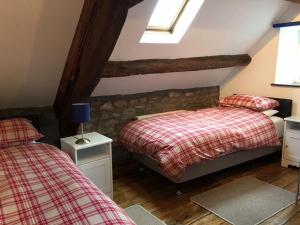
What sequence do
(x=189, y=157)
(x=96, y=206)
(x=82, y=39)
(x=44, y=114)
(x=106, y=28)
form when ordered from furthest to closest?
(x=44, y=114) → (x=189, y=157) → (x=82, y=39) → (x=106, y=28) → (x=96, y=206)

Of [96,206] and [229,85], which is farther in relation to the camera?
[229,85]

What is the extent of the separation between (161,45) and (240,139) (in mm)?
1370

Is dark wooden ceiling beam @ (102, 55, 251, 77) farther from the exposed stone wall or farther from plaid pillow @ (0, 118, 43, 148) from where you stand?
plaid pillow @ (0, 118, 43, 148)

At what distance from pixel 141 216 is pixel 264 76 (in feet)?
9.17

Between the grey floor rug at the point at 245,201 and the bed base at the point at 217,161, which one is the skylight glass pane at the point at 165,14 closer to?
the bed base at the point at 217,161

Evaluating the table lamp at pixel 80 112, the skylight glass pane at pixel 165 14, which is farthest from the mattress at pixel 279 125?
the table lamp at pixel 80 112

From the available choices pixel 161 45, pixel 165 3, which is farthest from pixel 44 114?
pixel 165 3

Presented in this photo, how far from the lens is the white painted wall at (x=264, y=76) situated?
3.77m

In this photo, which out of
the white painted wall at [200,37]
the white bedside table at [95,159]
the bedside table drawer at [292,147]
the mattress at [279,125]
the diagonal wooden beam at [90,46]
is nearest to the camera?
the diagonal wooden beam at [90,46]

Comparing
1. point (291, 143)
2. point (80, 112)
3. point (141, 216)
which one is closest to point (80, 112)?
point (80, 112)

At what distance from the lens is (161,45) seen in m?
3.05

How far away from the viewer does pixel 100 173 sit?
268 cm

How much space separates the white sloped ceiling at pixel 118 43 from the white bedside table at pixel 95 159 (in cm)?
72

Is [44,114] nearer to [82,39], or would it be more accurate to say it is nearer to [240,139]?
[82,39]
